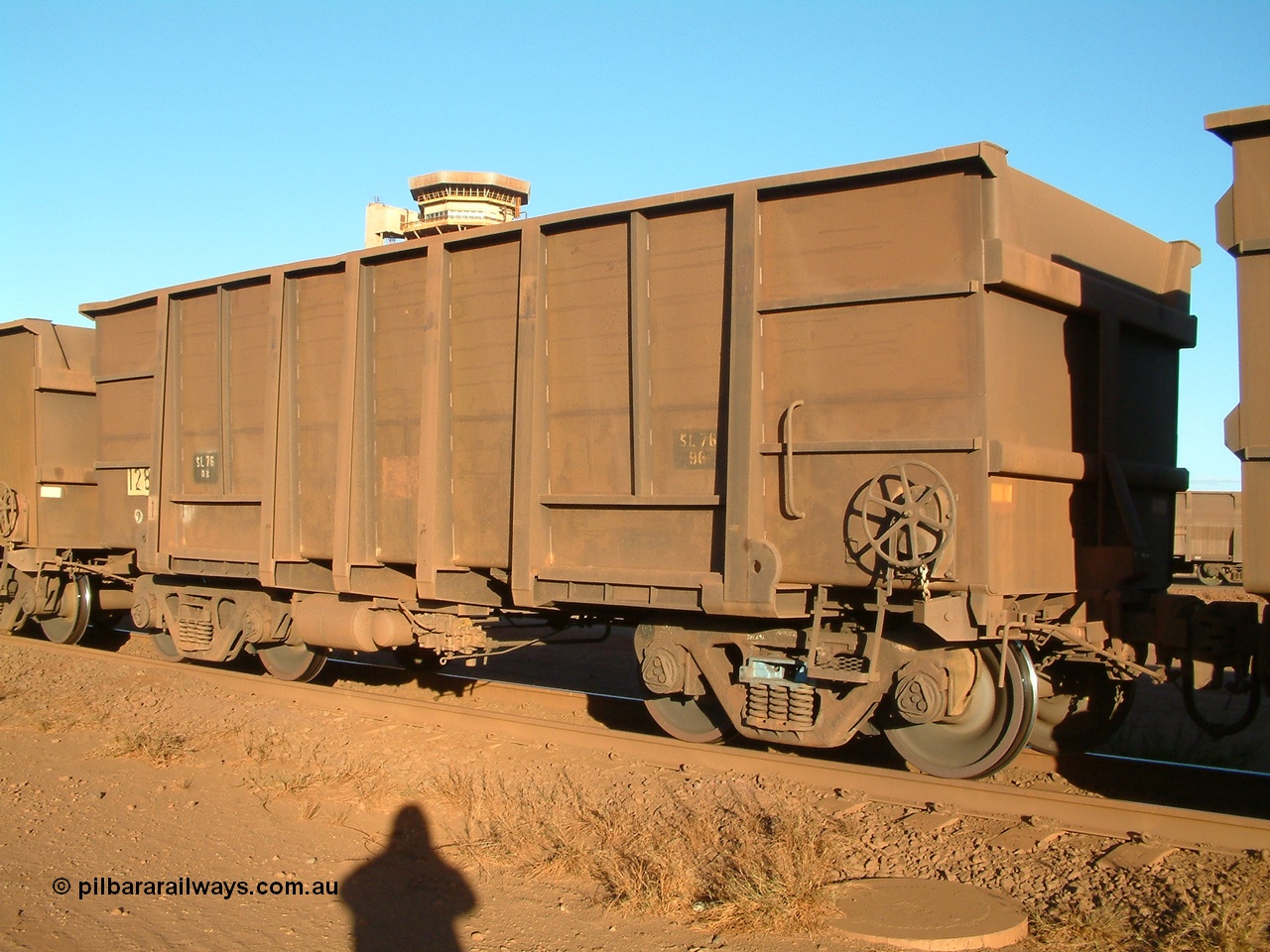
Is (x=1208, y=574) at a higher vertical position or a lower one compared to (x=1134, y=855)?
higher

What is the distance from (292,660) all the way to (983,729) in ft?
22.0

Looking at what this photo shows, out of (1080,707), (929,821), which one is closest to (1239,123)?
(929,821)

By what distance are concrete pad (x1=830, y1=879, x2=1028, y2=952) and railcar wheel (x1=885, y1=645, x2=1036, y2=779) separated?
A: 1.85 metres

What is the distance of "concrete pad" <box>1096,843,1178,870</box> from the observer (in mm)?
5030

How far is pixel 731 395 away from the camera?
6.58 m

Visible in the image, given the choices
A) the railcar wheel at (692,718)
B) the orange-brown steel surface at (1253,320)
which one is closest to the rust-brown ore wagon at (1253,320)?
the orange-brown steel surface at (1253,320)

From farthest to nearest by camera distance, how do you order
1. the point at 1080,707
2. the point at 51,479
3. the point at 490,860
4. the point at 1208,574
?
1. the point at 1208,574
2. the point at 51,479
3. the point at 1080,707
4. the point at 490,860

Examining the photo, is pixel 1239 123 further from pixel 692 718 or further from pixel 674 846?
pixel 692 718

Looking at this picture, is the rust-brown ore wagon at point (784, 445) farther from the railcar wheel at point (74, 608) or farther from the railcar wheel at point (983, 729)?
the railcar wheel at point (74, 608)

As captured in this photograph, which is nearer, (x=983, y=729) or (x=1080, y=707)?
(x=983, y=729)

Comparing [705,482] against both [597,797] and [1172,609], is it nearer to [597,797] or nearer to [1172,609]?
[597,797]

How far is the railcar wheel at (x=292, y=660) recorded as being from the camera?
10.5 meters

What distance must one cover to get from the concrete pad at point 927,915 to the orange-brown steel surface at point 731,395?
5.90 feet
